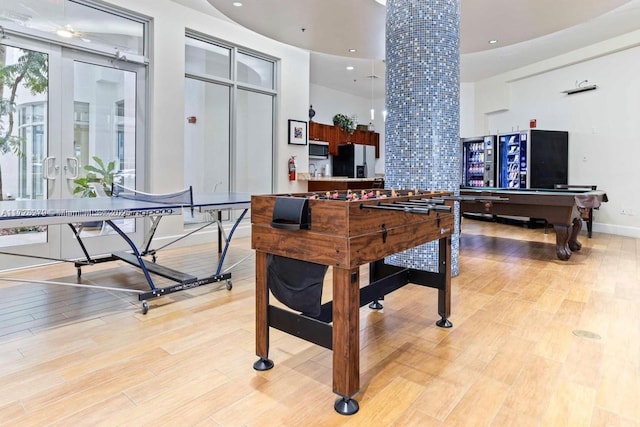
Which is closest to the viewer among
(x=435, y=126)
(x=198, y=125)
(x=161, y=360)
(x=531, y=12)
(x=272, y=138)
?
(x=161, y=360)

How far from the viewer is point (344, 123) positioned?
8781mm

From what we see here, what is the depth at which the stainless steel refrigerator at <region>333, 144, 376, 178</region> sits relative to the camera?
8.80 m

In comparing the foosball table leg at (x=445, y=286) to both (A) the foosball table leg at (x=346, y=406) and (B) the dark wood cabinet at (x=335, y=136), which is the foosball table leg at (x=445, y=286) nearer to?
(A) the foosball table leg at (x=346, y=406)

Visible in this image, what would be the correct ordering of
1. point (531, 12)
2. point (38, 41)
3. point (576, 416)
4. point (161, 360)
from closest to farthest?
point (576, 416)
point (161, 360)
point (38, 41)
point (531, 12)

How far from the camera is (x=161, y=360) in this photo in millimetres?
2023

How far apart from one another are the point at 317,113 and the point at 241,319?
694 cm

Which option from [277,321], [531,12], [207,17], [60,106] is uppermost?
[207,17]

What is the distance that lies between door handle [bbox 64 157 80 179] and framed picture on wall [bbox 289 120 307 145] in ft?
10.4

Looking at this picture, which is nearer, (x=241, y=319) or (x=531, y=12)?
(x=241, y=319)

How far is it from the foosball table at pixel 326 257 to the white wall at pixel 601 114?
5947 millimetres

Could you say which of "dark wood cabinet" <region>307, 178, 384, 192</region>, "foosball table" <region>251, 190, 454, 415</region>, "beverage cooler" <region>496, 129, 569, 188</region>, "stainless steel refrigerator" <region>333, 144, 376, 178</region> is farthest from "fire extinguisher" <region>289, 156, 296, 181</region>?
"foosball table" <region>251, 190, 454, 415</region>

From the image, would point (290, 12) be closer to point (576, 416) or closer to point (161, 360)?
point (161, 360)

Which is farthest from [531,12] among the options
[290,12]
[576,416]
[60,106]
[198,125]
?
[60,106]

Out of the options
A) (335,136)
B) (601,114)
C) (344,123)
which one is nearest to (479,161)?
(601,114)
